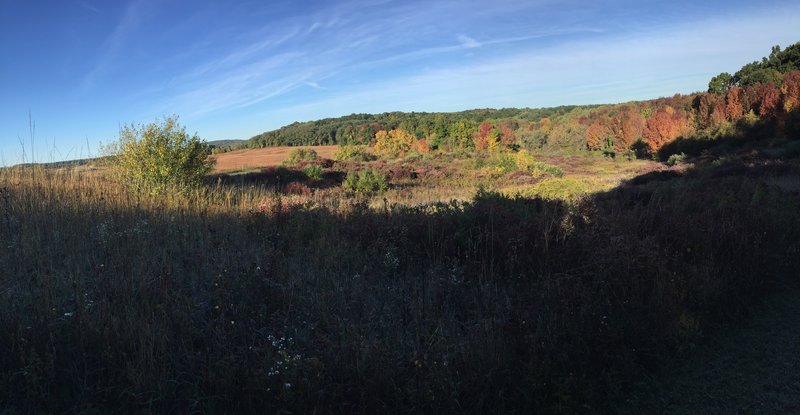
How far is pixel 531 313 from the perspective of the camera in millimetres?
3816

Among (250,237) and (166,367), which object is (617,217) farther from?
(166,367)

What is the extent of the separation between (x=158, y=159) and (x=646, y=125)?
2385 inches

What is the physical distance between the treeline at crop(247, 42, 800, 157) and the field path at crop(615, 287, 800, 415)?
43.2 m

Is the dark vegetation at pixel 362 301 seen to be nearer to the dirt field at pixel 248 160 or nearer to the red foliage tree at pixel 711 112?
the dirt field at pixel 248 160

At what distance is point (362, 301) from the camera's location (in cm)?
433

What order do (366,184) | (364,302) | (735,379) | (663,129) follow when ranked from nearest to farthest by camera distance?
(735,379), (364,302), (366,184), (663,129)

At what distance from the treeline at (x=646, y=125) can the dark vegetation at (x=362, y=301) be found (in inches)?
1666

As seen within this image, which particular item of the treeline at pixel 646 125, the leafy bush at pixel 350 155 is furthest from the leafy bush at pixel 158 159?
the treeline at pixel 646 125

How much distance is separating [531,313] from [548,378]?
79 centimetres

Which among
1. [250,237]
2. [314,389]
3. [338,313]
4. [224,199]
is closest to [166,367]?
[314,389]

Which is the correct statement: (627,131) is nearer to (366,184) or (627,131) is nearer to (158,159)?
(366,184)

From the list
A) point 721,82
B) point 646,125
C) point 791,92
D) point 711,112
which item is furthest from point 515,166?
point 721,82

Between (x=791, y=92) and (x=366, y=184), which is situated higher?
(x=791, y=92)

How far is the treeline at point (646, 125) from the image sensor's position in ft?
135
